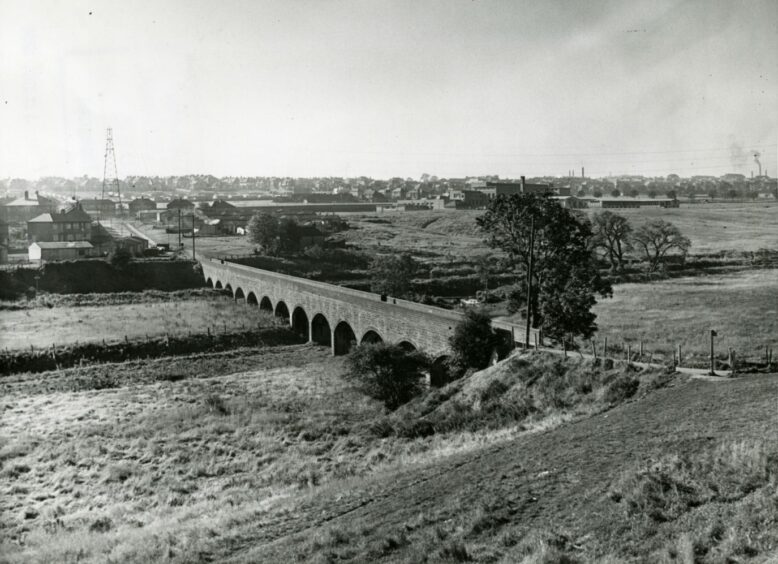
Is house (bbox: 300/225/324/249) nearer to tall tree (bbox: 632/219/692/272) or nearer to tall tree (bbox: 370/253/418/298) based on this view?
tall tree (bbox: 370/253/418/298)

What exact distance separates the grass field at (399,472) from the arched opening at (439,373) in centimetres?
284

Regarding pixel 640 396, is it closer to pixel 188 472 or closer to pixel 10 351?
pixel 188 472

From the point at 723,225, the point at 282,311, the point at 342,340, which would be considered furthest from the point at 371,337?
the point at 723,225

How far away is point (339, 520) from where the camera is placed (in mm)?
13117

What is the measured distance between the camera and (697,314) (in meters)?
40.8

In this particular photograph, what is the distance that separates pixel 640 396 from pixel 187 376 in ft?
83.1

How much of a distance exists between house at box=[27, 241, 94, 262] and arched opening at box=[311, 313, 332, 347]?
1539 inches

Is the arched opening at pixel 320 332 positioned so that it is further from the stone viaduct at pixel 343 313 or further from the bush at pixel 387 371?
the bush at pixel 387 371

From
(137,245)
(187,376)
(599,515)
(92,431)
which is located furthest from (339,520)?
(137,245)

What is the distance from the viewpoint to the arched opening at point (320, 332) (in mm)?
43031

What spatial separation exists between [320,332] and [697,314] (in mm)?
26032

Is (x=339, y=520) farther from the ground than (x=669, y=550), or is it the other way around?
(x=669, y=550)

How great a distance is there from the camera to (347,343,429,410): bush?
26828mm

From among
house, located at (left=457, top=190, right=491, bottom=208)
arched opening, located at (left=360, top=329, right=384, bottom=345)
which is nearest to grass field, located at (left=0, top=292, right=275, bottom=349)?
arched opening, located at (left=360, top=329, right=384, bottom=345)
